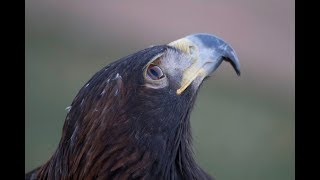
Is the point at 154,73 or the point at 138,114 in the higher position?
the point at 154,73

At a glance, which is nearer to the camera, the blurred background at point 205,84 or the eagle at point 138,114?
the eagle at point 138,114

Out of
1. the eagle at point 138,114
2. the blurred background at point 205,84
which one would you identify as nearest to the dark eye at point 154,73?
the eagle at point 138,114

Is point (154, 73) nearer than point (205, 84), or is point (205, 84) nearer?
point (154, 73)

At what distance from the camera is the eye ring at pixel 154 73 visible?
289 centimetres

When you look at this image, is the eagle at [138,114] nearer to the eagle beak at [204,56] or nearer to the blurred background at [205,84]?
the eagle beak at [204,56]

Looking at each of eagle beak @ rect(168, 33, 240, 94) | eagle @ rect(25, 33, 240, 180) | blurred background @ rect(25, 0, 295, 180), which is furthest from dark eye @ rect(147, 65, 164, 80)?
blurred background @ rect(25, 0, 295, 180)

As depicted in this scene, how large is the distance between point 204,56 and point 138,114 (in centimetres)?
40

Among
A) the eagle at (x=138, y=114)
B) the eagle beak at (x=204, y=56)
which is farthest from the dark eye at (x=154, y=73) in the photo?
the eagle beak at (x=204, y=56)

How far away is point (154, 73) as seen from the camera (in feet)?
9.50

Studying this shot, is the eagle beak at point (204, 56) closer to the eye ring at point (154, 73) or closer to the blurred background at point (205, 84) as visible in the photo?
the eye ring at point (154, 73)

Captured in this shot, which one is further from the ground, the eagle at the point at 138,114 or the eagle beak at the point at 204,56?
the eagle beak at the point at 204,56

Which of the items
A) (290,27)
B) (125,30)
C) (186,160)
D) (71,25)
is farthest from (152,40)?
(186,160)

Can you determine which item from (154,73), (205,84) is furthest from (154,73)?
(205,84)

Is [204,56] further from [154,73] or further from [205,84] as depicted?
[205,84]
